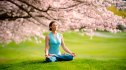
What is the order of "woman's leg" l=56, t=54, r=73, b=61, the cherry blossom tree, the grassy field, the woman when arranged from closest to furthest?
the woman, "woman's leg" l=56, t=54, r=73, b=61, the cherry blossom tree, the grassy field

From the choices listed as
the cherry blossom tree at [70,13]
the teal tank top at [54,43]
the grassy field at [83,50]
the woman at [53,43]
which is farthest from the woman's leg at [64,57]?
the grassy field at [83,50]

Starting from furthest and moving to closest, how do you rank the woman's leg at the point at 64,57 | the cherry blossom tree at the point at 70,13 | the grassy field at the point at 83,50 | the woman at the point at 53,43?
the grassy field at the point at 83,50, the cherry blossom tree at the point at 70,13, the woman's leg at the point at 64,57, the woman at the point at 53,43

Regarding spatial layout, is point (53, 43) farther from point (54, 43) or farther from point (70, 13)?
point (70, 13)

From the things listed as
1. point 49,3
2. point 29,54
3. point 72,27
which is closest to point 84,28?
point 72,27

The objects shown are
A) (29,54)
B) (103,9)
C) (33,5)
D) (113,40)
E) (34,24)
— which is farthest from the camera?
(113,40)

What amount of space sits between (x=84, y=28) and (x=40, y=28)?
156cm

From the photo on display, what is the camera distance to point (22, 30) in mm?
8562

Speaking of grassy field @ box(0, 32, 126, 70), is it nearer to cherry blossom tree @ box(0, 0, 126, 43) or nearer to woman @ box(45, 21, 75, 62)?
cherry blossom tree @ box(0, 0, 126, 43)

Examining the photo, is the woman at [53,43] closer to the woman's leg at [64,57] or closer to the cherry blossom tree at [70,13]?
the woman's leg at [64,57]

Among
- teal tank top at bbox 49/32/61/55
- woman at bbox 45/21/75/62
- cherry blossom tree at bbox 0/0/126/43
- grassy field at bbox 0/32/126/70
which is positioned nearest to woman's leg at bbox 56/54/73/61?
woman at bbox 45/21/75/62

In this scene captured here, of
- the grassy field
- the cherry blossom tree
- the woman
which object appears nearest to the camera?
the woman

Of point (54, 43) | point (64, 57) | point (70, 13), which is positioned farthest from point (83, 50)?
point (54, 43)

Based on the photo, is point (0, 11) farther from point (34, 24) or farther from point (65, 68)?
point (65, 68)

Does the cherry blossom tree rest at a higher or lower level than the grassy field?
higher
